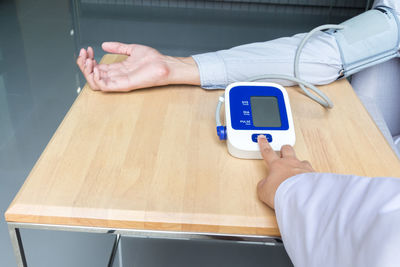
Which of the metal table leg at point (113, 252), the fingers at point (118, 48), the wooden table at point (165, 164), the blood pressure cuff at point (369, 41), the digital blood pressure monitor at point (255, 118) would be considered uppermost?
the blood pressure cuff at point (369, 41)

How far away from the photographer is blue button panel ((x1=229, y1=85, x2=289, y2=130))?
2.21 feet

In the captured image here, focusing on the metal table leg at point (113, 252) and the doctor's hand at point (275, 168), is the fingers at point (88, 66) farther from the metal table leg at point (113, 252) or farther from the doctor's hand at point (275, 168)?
the metal table leg at point (113, 252)

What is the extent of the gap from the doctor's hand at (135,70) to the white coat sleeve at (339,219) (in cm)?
38

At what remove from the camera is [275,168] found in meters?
0.60

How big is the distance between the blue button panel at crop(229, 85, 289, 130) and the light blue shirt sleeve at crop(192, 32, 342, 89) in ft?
0.38

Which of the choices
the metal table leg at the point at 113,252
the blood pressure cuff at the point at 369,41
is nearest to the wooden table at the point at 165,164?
the blood pressure cuff at the point at 369,41

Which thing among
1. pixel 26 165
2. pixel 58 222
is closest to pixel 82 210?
pixel 58 222

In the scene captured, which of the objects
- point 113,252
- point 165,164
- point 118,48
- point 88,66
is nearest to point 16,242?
point 165,164

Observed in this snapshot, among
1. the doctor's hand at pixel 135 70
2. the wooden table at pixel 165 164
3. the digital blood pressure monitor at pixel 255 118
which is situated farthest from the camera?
the doctor's hand at pixel 135 70

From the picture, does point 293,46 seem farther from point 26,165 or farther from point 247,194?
point 26,165

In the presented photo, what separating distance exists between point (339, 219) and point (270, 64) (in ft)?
1.55

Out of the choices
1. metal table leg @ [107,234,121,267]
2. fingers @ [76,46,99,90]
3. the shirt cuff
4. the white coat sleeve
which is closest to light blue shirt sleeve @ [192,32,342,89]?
the shirt cuff

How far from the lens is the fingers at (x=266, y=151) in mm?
627

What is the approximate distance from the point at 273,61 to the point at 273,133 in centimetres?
25
